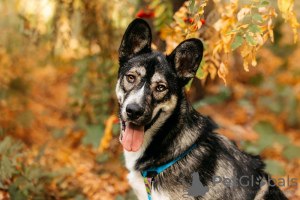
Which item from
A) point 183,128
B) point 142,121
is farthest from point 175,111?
point 142,121

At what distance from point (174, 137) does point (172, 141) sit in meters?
0.05

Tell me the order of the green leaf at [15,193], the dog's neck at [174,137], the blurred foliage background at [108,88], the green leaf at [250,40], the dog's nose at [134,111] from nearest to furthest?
the green leaf at [250,40] → the dog's nose at [134,111] → the dog's neck at [174,137] → the blurred foliage background at [108,88] → the green leaf at [15,193]

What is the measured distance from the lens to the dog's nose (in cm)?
267

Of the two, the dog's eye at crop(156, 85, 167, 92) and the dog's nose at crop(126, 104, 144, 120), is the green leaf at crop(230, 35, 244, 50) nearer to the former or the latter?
the dog's eye at crop(156, 85, 167, 92)

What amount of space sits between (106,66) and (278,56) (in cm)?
522

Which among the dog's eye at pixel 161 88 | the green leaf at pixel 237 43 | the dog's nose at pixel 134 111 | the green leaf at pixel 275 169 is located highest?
the green leaf at pixel 237 43

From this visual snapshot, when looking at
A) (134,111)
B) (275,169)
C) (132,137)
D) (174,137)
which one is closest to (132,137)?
(132,137)

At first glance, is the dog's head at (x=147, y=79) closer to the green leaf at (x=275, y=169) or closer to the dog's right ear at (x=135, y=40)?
the dog's right ear at (x=135, y=40)

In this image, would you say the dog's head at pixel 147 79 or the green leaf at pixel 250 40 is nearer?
the green leaf at pixel 250 40

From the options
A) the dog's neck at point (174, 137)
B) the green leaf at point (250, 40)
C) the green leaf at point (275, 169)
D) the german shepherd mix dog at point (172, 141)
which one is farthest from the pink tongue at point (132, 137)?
the green leaf at point (275, 169)

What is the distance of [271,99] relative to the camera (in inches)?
307

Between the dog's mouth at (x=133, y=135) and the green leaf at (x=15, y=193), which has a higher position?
the dog's mouth at (x=133, y=135)

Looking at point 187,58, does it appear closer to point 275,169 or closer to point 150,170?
point 150,170

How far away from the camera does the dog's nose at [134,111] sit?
267 cm
